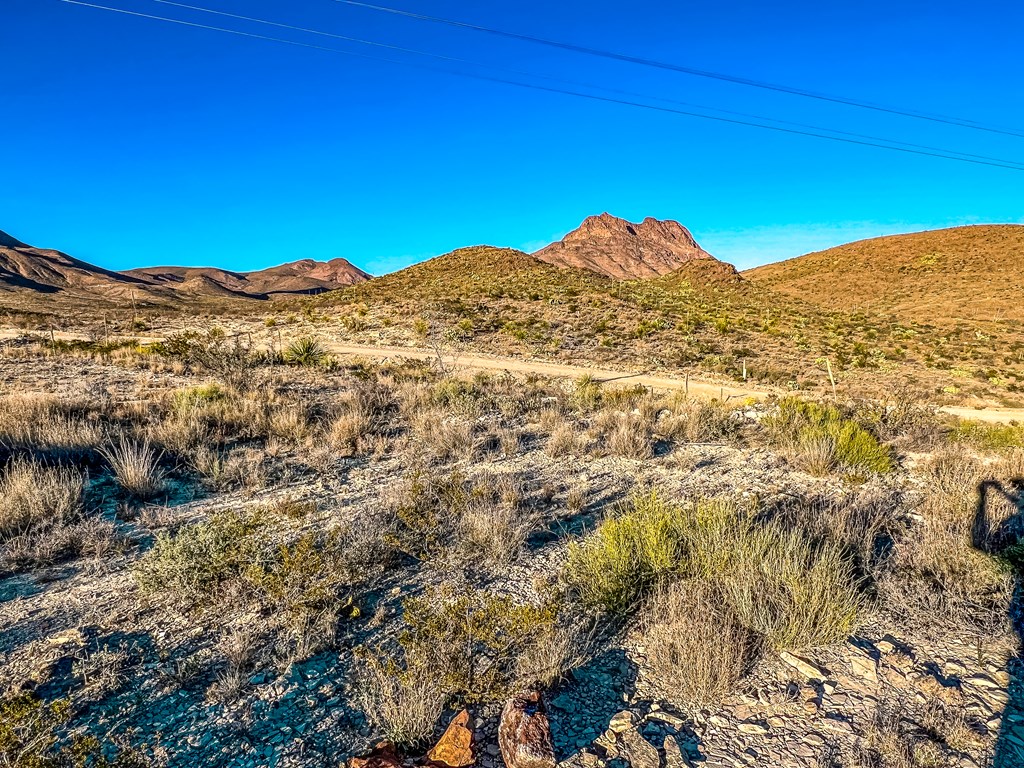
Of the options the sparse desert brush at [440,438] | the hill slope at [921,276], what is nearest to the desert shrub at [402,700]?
the sparse desert brush at [440,438]

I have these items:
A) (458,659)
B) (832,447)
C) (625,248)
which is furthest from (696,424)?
(625,248)

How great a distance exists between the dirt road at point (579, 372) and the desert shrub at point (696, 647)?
11.6 meters

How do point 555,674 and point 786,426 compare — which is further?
point 786,426

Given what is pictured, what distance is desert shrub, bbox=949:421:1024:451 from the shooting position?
345 inches

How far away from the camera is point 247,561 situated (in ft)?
14.2

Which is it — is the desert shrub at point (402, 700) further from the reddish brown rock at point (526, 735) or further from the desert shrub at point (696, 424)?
the desert shrub at point (696, 424)

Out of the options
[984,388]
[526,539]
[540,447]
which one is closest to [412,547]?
[526,539]

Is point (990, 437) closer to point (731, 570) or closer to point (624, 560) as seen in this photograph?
point (731, 570)

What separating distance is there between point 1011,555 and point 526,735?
181 inches

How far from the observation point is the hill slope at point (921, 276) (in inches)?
1534

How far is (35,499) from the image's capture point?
5223 mm

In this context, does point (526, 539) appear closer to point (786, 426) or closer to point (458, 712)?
point (458, 712)

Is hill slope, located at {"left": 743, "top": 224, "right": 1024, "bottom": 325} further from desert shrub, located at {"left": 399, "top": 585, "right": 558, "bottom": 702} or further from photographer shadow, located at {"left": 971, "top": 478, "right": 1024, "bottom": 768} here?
desert shrub, located at {"left": 399, "top": 585, "right": 558, "bottom": 702}

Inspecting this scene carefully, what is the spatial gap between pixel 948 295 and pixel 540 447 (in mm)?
48200
